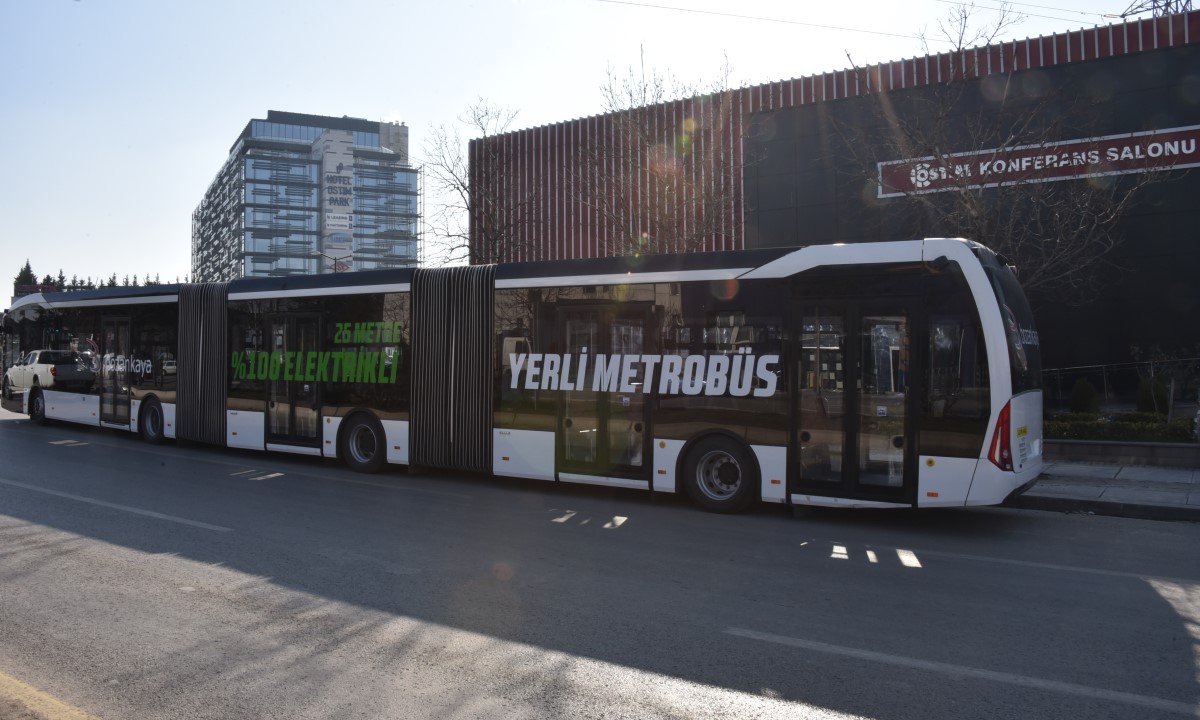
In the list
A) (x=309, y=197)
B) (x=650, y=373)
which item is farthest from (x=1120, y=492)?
(x=309, y=197)

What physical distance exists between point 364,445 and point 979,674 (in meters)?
10.8

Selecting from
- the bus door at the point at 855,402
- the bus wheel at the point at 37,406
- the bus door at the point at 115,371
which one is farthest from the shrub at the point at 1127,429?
the bus wheel at the point at 37,406

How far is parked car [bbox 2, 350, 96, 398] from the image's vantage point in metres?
19.1

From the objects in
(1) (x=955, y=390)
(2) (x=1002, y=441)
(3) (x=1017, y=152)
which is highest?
(3) (x=1017, y=152)

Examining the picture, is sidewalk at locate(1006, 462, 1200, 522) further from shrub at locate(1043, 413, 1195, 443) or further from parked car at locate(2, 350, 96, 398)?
parked car at locate(2, 350, 96, 398)

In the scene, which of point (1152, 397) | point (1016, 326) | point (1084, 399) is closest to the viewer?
point (1016, 326)

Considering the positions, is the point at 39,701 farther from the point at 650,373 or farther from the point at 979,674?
the point at 650,373

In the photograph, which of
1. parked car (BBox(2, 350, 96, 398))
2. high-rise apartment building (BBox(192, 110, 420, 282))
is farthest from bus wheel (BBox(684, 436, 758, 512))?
high-rise apartment building (BBox(192, 110, 420, 282))

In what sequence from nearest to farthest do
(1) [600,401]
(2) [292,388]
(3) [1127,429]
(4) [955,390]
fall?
(4) [955,390], (1) [600,401], (2) [292,388], (3) [1127,429]

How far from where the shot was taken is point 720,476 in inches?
410

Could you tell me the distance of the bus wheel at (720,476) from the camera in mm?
10031

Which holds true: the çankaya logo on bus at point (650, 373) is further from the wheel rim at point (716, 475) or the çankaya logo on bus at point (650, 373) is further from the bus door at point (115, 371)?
the bus door at point (115, 371)

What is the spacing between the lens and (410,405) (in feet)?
42.8

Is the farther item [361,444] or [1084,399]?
[1084,399]
